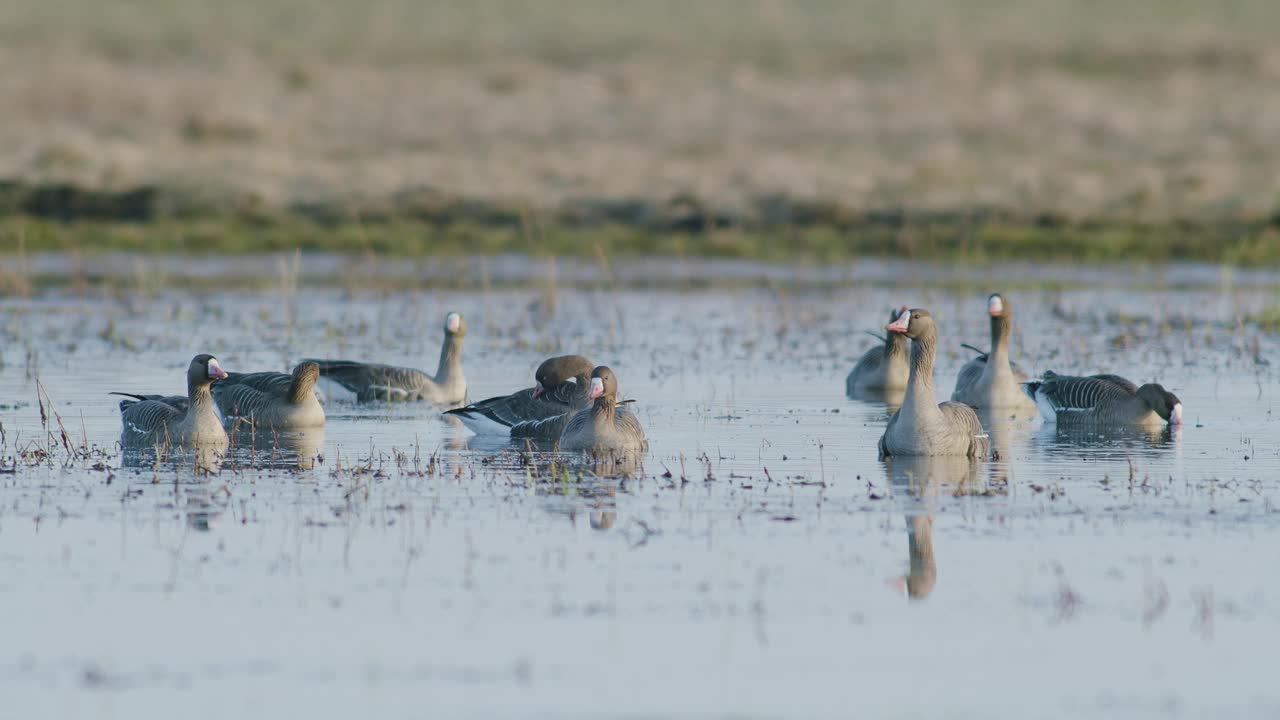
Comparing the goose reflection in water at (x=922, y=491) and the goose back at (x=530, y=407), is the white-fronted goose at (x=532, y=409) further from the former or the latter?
the goose reflection in water at (x=922, y=491)

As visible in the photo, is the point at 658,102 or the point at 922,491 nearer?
the point at 922,491

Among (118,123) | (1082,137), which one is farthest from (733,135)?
(118,123)

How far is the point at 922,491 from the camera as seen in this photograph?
41.2 feet

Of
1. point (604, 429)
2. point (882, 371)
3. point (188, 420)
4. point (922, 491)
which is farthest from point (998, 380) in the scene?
point (188, 420)

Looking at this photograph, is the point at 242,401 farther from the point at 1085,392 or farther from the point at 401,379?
the point at 1085,392

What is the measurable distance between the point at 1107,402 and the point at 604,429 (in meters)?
4.63

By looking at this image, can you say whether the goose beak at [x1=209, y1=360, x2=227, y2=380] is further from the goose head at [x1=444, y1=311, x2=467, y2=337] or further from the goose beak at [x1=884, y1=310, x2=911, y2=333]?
the goose beak at [x1=884, y1=310, x2=911, y2=333]

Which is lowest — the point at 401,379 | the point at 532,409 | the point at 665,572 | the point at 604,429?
the point at 665,572

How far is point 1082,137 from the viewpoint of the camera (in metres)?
59.3

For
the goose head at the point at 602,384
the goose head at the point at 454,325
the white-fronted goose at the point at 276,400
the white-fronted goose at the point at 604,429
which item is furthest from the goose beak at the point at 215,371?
the goose head at the point at 454,325

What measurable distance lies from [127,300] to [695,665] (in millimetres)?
20411

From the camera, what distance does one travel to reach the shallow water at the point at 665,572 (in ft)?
26.6

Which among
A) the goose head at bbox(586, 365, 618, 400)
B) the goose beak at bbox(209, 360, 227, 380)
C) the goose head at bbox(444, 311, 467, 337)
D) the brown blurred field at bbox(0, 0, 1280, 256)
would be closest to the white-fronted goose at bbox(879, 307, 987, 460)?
the goose head at bbox(586, 365, 618, 400)

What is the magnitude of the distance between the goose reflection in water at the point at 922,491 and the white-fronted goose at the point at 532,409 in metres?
2.88
